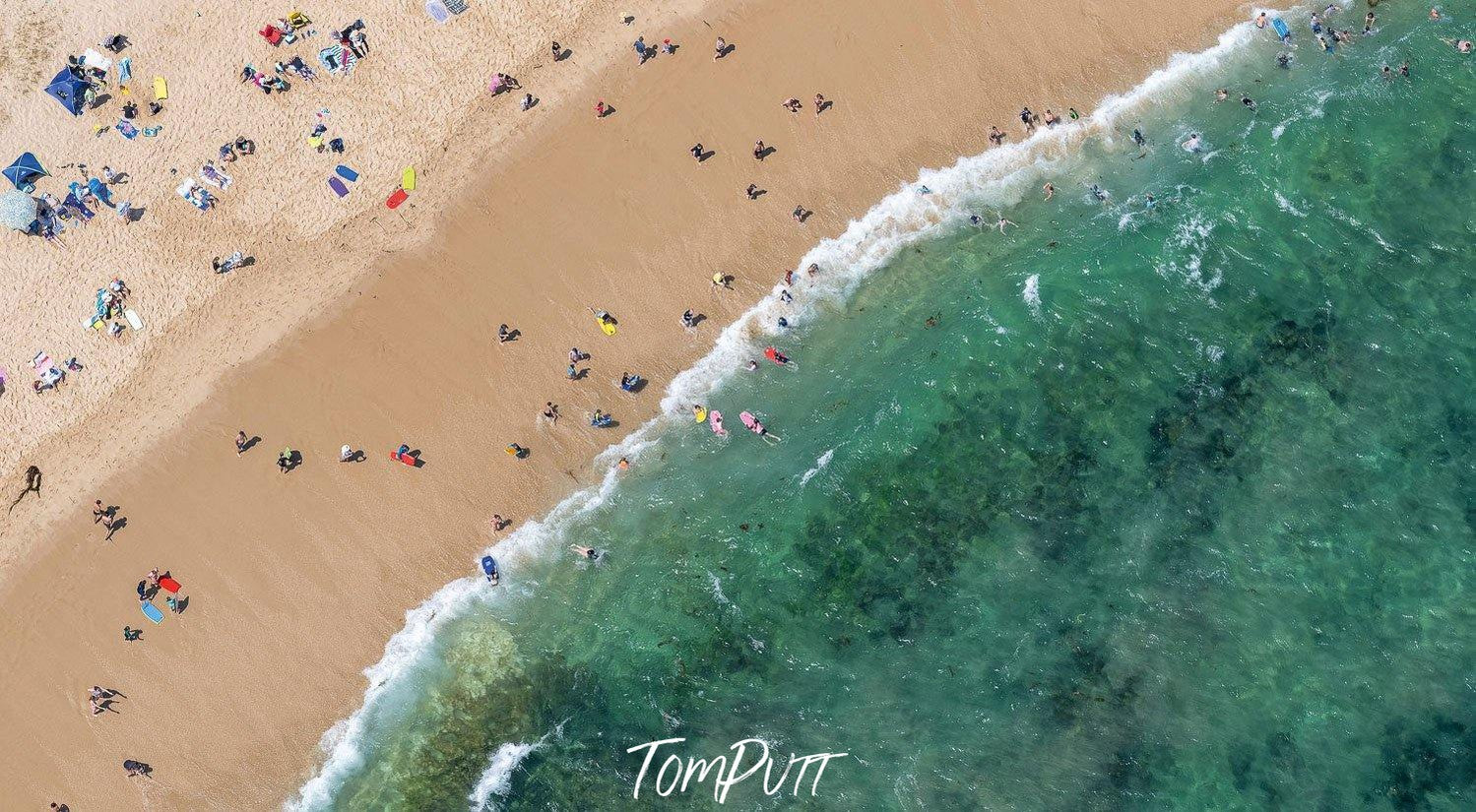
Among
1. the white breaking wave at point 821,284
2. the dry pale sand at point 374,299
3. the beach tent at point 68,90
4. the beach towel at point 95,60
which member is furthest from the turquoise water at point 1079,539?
the beach towel at point 95,60

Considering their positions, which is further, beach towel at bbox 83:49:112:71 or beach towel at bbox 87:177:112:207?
beach towel at bbox 83:49:112:71

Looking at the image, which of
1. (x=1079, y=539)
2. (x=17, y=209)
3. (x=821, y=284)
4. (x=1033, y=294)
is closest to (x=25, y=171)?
(x=17, y=209)

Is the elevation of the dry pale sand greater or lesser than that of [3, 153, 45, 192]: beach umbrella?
lesser

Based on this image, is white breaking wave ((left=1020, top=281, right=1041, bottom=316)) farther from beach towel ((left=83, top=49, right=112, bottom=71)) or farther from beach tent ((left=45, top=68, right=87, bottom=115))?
beach tent ((left=45, top=68, right=87, bottom=115))

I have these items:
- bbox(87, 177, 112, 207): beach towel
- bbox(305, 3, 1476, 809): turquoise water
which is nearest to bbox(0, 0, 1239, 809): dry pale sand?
bbox(87, 177, 112, 207): beach towel

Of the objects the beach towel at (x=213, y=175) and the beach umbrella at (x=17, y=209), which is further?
the beach towel at (x=213, y=175)

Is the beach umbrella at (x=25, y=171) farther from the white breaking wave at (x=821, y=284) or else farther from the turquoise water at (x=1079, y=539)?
the turquoise water at (x=1079, y=539)

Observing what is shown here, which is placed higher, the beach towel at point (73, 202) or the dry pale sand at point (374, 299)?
the beach towel at point (73, 202)
